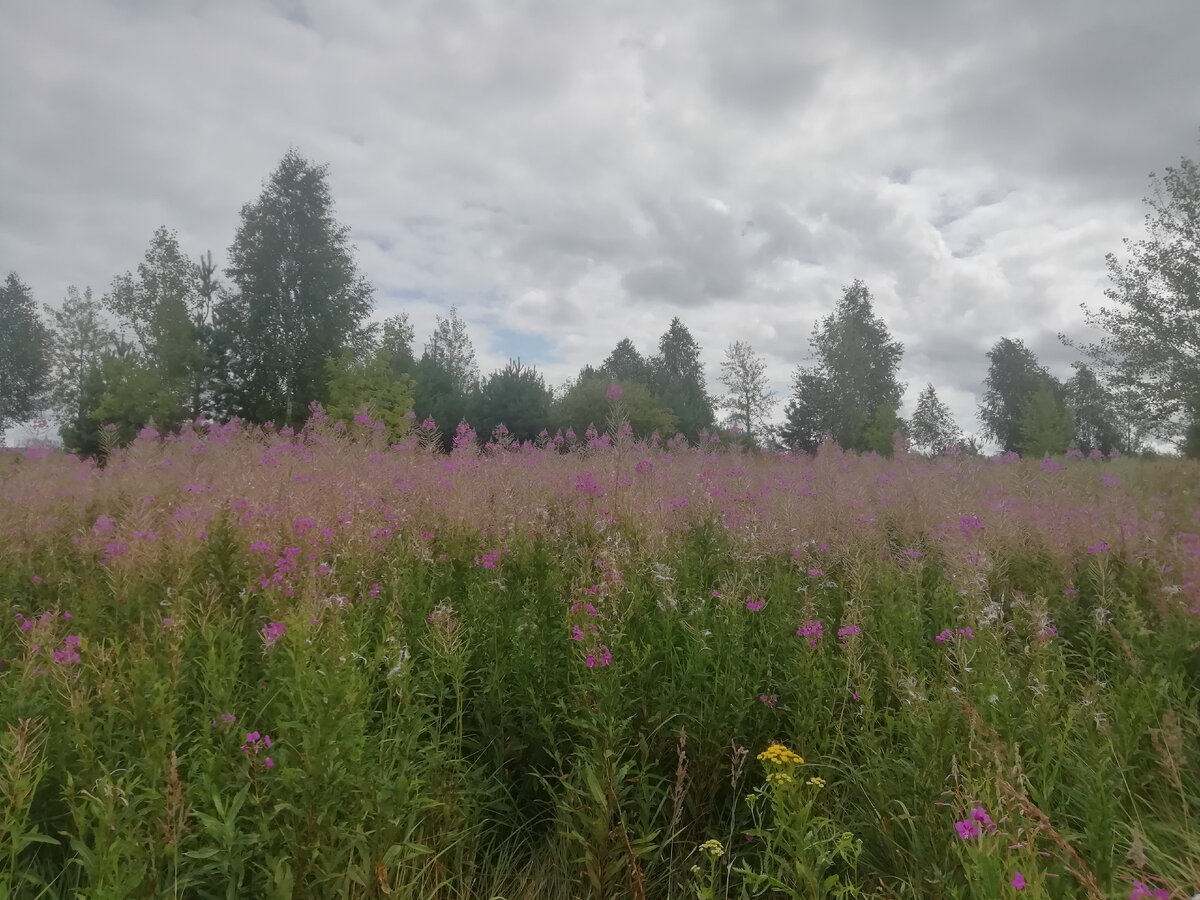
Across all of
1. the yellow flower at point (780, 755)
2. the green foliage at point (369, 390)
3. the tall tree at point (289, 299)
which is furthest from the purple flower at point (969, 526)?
the tall tree at point (289, 299)

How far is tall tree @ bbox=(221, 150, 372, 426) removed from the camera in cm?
2581

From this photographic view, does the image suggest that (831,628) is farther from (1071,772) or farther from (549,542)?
(549,542)

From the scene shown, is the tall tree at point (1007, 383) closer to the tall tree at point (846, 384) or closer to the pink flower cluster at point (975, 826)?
the tall tree at point (846, 384)

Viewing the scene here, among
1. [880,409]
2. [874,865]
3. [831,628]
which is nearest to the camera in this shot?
[874,865]

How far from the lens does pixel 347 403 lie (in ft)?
61.4

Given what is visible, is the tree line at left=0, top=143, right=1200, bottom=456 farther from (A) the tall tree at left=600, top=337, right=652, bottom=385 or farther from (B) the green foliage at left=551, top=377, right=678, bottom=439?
(A) the tall tree at left=600, top=337, right=652, bottom=385

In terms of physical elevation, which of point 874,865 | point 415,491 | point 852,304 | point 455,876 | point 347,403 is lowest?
point 455,876

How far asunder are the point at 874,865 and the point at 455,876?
1533 mm

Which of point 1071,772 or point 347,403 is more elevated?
point 347,403

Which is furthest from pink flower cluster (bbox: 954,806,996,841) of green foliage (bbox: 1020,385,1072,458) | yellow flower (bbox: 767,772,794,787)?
green foliage (bbox: 1020,385,1072,458)

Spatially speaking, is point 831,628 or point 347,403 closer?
point 831,628

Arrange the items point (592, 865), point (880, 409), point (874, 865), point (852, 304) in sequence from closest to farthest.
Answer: point (592, 865) < point (874, 865) < point (880, 409) < point (852, 304)

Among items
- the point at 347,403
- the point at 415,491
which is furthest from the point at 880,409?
the point at 415,491

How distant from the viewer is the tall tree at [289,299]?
25812 millimetres
